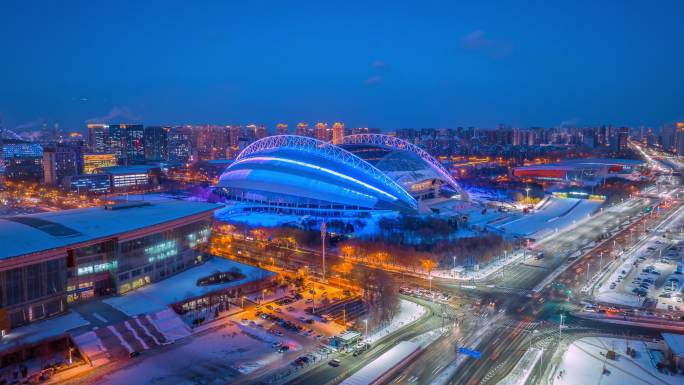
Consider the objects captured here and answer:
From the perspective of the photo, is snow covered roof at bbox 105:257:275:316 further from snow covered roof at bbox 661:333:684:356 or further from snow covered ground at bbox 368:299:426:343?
snow covered roof at bbox 661:333:684:356

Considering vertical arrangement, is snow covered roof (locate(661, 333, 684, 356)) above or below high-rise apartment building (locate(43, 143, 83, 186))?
below

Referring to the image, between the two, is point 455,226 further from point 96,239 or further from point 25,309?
point 25,309

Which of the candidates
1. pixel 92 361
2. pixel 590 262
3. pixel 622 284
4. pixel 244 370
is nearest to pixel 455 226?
pixel 590 262

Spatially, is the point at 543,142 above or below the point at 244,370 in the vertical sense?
above

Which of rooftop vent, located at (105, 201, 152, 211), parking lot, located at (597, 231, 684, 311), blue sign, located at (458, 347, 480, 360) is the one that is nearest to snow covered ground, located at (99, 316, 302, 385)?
blue sign, located at (458, 347, 480, 360)

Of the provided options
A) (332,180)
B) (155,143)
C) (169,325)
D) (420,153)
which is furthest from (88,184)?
(169,325)

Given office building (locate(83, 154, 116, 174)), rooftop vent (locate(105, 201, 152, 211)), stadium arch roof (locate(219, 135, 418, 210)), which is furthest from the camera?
office building (locate(83, 154, 116, 174))

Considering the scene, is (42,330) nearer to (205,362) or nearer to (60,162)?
(205,362)
